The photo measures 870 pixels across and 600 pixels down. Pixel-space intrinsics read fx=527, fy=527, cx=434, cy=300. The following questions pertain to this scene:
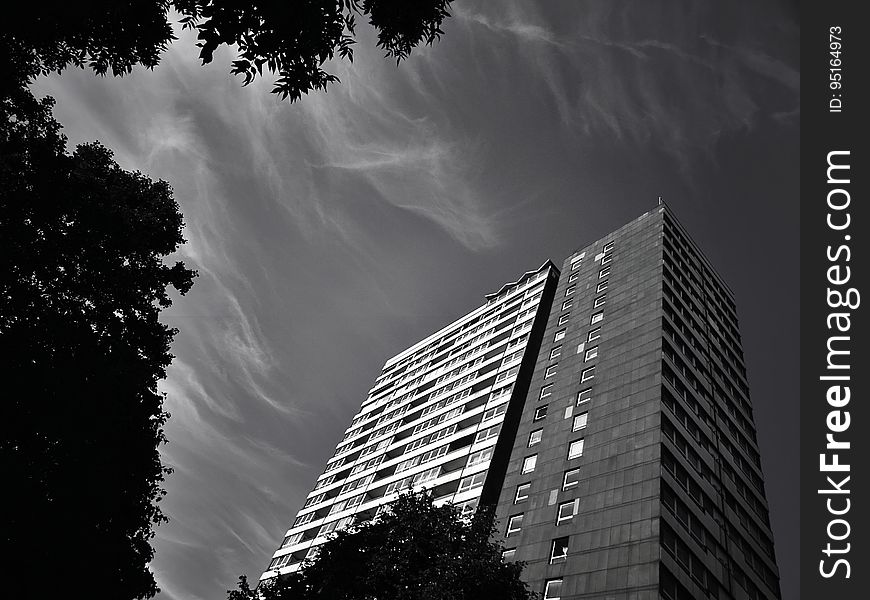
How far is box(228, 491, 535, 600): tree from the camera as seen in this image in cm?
1780

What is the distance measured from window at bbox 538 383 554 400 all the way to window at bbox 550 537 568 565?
43.7 ft

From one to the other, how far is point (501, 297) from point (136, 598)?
189 feet

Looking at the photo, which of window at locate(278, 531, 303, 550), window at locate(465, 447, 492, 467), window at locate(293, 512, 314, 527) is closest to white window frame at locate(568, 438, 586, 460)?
window at locate(465, 447, 492, 467)

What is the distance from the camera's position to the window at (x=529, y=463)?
36.7m

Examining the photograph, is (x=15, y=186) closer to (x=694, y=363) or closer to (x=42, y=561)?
(x=42, y=561)

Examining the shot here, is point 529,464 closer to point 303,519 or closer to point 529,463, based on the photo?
point 529,463

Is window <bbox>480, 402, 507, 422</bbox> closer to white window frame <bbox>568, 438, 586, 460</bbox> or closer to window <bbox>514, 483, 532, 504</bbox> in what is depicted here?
window <bbox>514, 483, 532, 504</bbox>

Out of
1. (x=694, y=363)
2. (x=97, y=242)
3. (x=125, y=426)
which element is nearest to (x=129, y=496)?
(x=125, y=426)

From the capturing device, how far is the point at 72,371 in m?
12.0

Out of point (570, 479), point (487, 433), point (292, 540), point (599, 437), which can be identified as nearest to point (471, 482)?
point (487, 433)

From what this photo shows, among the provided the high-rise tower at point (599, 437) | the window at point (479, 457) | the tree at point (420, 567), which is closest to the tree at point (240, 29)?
the tree at point (420, 567)

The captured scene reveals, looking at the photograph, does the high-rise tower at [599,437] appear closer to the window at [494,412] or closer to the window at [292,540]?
the window at [494,412]

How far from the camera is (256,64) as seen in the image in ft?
20.0

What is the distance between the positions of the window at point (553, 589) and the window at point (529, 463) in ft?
29.0
